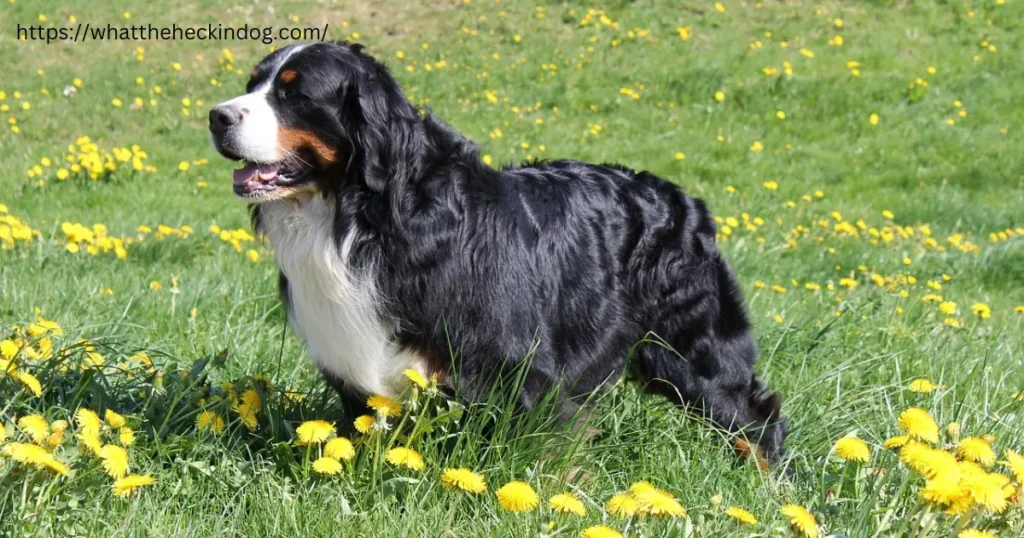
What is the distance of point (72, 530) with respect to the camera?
2141 mm

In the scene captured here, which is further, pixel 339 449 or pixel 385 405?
pixel 385 405

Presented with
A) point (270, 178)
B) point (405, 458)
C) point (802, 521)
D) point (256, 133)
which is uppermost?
point (256, 133)

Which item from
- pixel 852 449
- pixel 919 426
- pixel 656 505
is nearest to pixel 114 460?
pixel 656 505

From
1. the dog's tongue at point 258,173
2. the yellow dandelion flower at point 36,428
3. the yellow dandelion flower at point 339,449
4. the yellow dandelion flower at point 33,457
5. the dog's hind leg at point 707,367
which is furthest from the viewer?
the dog's hind leg at point 707,367

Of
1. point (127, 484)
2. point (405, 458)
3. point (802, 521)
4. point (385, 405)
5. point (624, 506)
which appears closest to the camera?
point (802, 521)

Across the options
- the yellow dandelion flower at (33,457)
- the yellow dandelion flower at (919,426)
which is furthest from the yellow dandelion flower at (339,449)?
the yellow dandelion flower at (919,426)

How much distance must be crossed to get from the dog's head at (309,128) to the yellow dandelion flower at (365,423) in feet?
1.90

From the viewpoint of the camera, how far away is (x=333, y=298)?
256 centimetres

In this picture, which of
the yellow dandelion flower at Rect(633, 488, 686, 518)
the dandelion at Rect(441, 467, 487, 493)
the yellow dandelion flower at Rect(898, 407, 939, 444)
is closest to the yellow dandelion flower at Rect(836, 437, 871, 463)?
the yellow dandelion flower at Rect(898, 407, 939, 444)

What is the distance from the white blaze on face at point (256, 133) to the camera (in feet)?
8.11

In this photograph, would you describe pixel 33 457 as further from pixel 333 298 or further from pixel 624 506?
pixel 624 506

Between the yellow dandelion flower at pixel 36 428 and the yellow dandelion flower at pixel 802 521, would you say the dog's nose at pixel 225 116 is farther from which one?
the yellow dandelion flower at pixel 802 521

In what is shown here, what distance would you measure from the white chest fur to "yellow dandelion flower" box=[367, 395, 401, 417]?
0.15 meters

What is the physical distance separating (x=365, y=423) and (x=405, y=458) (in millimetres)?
163
